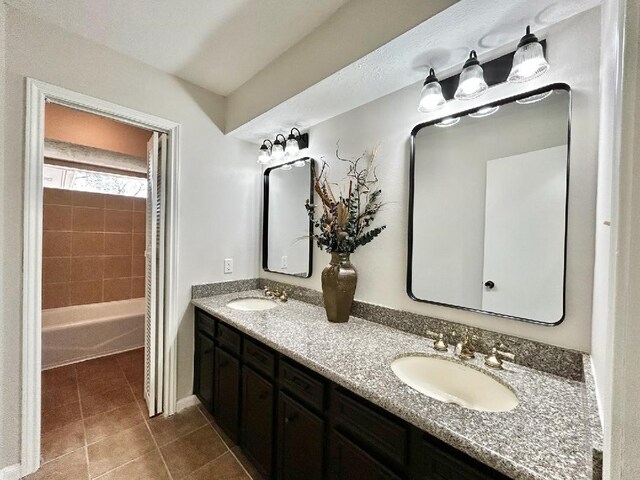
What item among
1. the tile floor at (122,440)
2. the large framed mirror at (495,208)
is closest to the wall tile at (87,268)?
the tile floor at (122,440)

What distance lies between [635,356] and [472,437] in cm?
43

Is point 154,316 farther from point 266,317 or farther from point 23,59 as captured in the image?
point 23,59

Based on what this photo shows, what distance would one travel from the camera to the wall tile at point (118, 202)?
3295 mm

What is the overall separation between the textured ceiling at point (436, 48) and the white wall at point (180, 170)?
2.25 ft

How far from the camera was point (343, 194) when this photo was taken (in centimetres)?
175

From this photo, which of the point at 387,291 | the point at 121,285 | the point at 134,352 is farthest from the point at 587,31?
the point at 121,285

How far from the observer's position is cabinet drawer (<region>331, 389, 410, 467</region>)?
32.4 inches

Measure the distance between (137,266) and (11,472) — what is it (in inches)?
96.8

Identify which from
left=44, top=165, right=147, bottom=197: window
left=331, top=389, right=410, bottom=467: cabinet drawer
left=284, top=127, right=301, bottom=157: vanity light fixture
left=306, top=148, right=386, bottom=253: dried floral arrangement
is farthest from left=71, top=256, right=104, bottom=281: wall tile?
left=331, top=389, right=410, bottom=467: cabinet drawer

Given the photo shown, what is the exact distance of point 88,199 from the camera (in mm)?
3152

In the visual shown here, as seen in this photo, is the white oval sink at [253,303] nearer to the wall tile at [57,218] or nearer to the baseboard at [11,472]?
the baseboard at [11,472]

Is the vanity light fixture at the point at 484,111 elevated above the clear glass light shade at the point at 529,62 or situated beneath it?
situated beneath

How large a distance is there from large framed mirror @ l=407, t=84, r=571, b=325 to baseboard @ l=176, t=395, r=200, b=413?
185 centimetres

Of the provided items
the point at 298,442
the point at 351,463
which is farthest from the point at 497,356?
the point at 298,442
